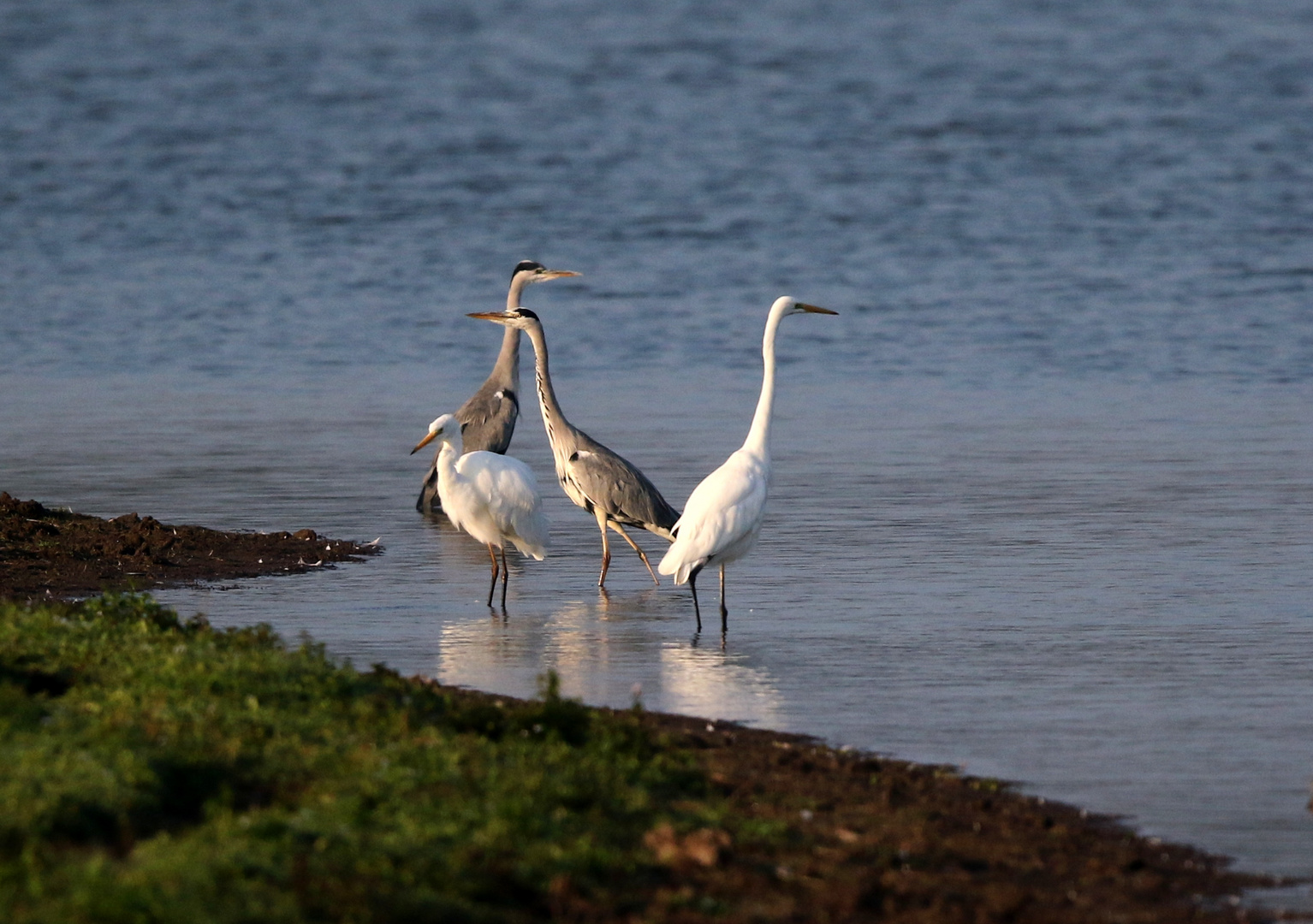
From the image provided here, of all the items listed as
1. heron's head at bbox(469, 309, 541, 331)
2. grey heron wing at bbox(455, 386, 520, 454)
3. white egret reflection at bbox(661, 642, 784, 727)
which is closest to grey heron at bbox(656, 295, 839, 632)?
white egret reflection at bbox(661, 642, 784, 727)

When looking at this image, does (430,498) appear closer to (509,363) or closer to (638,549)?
(509,363)

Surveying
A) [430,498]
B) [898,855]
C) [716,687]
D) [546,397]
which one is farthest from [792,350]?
[898,855]

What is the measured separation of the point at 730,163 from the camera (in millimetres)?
41594

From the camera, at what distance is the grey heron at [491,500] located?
1187 centimetres

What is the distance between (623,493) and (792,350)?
11.4 meters

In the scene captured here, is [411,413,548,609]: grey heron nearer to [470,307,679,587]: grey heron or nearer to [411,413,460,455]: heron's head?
[411,413,460,455]: heron's head

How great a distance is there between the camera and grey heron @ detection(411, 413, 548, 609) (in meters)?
11.9

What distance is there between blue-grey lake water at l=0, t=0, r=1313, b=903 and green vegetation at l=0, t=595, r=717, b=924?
167 cm

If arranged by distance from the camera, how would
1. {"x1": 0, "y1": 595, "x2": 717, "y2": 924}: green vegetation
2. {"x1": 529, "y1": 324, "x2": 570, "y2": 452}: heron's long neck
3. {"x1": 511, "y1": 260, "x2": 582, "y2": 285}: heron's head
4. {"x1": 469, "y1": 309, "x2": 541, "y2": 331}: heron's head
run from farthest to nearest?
{"x1": 511, "y1": 260, "x2": 582, "y2": 285}: heron's head < {"x1": 469, "y1": 309, "x2": 541, "y2": 331}: heron's head < {"x1": 529, "y1": 324, "x2": 570, "y2": 452}: heron's long neck < {"x1": 0, "y1": 595, "x2": 717, "y2": 924}: green vegetation

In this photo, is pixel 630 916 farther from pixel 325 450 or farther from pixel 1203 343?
pixel 1203 343

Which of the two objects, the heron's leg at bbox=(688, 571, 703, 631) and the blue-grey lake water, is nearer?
the blue-grey lake water

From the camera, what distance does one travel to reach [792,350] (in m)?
23.9

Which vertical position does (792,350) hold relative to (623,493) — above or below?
above

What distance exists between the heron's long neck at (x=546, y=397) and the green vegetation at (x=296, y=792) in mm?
5711
